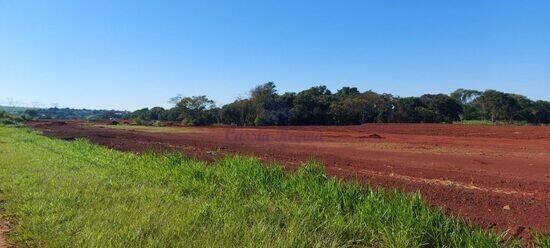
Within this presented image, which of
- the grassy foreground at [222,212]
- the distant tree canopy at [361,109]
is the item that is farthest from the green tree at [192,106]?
the grassy foreground at [222,212]

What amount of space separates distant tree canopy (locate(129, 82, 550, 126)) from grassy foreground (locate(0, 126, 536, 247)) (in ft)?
202

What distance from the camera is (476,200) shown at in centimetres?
930

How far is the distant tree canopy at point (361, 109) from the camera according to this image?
72125 millimetres

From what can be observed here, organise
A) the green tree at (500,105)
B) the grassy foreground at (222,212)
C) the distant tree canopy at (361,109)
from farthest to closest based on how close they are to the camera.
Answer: the green tree at (500,105) → the distant tree canopy at (361,109) → the grassy foreground at (222,212)

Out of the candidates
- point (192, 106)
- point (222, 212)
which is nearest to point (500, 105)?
point (192, 106)

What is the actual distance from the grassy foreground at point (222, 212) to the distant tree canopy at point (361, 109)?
61.4 m

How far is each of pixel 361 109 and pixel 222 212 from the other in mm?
65698

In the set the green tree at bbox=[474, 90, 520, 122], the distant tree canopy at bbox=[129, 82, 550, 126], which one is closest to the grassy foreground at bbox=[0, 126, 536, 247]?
the distant tree canopy at bbox=[129, 82, 550, 126]

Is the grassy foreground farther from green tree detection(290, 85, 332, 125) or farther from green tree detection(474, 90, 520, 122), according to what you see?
green tree detection(474, 90, 520, 122)

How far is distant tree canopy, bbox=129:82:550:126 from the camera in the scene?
72125 mm

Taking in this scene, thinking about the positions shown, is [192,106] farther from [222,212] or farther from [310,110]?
[222,212]

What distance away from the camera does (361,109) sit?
72.1m

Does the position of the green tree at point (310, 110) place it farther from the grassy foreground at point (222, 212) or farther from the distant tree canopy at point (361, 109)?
the grassy foreground at point (222, 212)

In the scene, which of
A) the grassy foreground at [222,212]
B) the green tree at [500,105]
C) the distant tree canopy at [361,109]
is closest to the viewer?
the grassy foreground at [222,212]
